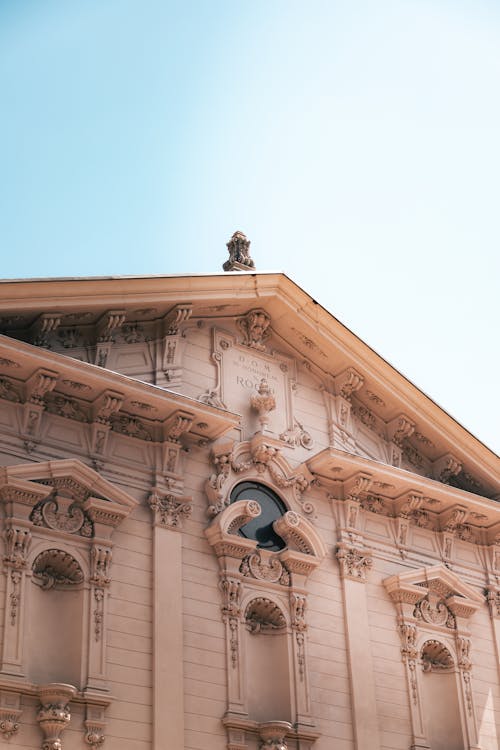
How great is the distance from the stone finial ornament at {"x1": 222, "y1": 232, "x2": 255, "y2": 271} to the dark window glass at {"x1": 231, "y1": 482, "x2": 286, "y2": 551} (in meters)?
4.17

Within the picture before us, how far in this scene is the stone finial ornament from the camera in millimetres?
22453

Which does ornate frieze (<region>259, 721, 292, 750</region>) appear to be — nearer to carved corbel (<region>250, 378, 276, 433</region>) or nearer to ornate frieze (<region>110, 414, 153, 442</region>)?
ornate frieze (<region>110, 414, 153, 442</region>)

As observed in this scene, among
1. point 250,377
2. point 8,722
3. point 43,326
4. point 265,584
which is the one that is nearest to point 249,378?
point 250,377

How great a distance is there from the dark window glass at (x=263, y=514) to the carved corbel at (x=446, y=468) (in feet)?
14.2

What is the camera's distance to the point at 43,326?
19.1 metres

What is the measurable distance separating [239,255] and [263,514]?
5027 millimetres

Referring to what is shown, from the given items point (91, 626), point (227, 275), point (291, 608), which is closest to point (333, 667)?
point (291, 608)

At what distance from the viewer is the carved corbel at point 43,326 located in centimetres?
1908

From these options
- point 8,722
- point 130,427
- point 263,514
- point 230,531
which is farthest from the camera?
point 263,514

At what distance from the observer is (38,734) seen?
53.0 ft

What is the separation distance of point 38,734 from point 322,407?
29.2ft

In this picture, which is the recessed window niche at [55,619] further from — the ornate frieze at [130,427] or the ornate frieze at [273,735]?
the ornate frieze at [273,735]

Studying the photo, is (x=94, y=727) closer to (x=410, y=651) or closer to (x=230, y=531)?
(x=230, y=531)

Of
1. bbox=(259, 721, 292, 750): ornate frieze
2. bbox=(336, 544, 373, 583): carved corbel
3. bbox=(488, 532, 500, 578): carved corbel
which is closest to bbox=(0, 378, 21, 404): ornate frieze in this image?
bbox=(259, 721, 292, 750): ornate frieze
